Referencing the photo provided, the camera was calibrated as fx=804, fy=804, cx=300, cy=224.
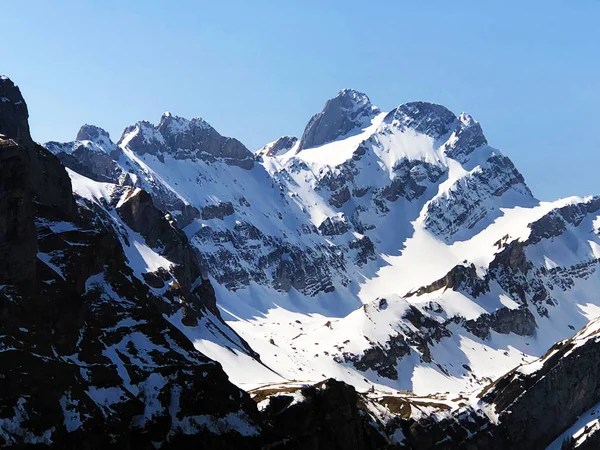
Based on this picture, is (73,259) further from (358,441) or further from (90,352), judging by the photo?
(358,441)

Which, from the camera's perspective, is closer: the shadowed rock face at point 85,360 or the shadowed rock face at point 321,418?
the shadowed rock face at point 85,360

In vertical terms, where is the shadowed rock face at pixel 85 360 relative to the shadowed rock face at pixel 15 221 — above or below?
below

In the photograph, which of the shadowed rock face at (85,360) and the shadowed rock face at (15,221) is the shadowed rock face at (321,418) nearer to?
the shadowed rock face at (85,360)

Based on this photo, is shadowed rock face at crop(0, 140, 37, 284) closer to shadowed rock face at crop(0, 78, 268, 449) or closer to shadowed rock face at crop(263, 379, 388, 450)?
shadowed rock face at crop(0, 78, 268, 449)

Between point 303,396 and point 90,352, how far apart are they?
149ft

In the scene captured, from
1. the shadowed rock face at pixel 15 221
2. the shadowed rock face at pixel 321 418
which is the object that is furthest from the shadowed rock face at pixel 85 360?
the shadowed rock face at pixel 321 418

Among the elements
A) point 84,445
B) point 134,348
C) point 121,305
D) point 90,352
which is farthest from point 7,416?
point 121,305

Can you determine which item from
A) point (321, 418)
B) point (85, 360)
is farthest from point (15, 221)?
point (321, 418)

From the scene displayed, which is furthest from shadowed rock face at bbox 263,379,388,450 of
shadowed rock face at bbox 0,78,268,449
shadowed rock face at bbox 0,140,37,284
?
shadowed rock face at bbox 0,140,37,284

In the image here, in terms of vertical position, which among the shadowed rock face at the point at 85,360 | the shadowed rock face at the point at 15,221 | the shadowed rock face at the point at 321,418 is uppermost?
the shadowed rock face at the point at 15,221

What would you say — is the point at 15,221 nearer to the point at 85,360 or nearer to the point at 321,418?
the point at 85,360

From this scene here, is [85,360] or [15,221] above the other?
[15,221]

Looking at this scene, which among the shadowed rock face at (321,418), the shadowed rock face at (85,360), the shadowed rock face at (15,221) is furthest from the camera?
the shadowed rock face at (321,418)

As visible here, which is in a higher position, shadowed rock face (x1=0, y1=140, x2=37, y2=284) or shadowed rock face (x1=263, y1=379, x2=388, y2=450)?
shadowed rock face (x1=0, y1=140, x2=37, y2=284)
